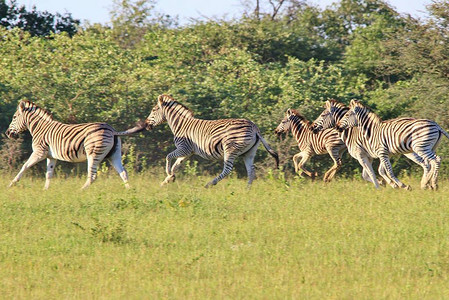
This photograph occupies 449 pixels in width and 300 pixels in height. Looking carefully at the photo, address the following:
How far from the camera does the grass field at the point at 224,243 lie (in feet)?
23.1

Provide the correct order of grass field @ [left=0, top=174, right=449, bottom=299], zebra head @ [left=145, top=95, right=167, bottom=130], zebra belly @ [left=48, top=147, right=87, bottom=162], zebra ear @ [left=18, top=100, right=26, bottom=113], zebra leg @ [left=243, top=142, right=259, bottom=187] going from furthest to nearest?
zebra head @ [left=145, top=95, right=167, bottom=130] → zebra ear @ [left=18, top=100, right=26, bottom=113] → zebra leg @ [left=243, top=142, right=259, bottom=187] → zebra belly @ [left=48, top=147, right=87, bottom=162] → grass field @ [left=0, top=174, right=449, bottom=299]

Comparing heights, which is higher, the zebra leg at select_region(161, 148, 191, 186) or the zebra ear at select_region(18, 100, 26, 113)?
the zebra ear at select_region(18, 100, 26, 113)

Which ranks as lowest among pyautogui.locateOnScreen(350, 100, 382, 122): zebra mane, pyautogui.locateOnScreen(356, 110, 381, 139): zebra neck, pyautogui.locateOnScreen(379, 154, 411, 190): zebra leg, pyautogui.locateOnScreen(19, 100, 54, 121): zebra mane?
pyautogui.locateOnScreen(379, 154, 411, 190): zebra leg

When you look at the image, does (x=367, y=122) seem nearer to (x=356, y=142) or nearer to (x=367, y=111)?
(x=367, y=111)

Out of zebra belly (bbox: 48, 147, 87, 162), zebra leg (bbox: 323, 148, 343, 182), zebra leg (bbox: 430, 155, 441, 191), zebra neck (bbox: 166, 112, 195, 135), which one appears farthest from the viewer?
zebra neck (bbox: 166, 112, 195, 135)

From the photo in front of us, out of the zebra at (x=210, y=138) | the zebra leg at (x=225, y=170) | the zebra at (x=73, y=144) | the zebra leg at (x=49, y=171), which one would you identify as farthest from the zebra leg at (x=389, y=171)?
the zebra leg at (x=49, y=171)

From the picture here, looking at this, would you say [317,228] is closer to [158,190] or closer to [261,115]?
[158,190]

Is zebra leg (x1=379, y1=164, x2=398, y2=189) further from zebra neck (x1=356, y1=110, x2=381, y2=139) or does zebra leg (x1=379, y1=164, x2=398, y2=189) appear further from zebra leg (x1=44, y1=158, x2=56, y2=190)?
zebra leg (x1=44, y1=158, x2=56, y2=190)

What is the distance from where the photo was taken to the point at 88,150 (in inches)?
512

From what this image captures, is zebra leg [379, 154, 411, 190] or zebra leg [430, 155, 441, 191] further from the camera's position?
zebra leg [379, 154, 411, 190]

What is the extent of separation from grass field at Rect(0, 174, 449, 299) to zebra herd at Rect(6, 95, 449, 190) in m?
0.64

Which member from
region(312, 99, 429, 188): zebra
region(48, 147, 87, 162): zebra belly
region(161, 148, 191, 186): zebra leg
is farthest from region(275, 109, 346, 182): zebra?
region(48, 147, 87, 162): zebra belly

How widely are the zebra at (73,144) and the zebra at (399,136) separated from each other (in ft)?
12.9

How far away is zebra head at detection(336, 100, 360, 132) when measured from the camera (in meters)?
13.4
